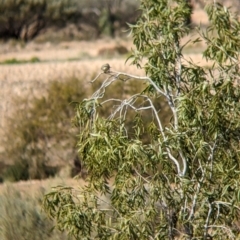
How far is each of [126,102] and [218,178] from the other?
1.04 m

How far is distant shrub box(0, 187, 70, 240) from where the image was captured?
9.54 metres

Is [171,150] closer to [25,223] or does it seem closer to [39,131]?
[25,223]

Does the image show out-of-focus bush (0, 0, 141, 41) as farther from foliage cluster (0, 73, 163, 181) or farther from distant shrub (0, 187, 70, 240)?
distant shrub (0, 187, 70, 240)

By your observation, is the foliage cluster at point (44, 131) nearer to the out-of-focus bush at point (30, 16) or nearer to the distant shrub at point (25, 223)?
the distant shrub at point (25, 223)

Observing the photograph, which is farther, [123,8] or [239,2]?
[123,8]

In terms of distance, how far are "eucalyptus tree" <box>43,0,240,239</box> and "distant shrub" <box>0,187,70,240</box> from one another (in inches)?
79.5

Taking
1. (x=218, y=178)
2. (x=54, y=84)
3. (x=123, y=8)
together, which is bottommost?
(x=123, y=8)

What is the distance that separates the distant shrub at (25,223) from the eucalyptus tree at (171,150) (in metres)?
2.02

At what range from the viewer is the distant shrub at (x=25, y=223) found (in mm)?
9539

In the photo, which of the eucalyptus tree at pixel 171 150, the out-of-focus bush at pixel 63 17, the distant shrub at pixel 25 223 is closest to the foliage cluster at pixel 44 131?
the distant shrub at pixel 25 223

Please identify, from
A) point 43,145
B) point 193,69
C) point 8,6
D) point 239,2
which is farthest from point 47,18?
point 193,69

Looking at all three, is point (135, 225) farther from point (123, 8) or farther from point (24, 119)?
point (123, 8)

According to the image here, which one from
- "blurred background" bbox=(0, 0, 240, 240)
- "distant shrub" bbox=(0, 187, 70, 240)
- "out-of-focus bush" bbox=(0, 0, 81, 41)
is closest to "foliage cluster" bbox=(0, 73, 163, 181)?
"blurred background" bbox=(0, 0, 240, 240)

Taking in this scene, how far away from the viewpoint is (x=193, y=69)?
7.45 m
